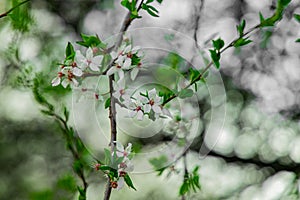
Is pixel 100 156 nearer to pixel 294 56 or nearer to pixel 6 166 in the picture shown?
pixel 294 56

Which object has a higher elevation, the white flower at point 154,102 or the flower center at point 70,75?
the flower center at point 70,75

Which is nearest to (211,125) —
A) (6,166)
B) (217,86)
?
(217,86)

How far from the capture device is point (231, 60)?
1.42m

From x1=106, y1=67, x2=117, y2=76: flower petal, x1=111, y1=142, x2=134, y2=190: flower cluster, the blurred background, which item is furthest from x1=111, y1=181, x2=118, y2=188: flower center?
the blurred background

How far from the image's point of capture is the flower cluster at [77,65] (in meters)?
0.46

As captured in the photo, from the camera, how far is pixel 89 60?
0.46 m

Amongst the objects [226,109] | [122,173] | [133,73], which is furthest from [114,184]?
[226,109]

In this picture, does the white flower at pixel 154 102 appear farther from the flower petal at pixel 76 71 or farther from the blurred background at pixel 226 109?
the blurred background at pixel 226 109

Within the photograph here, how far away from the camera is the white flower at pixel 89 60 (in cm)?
46

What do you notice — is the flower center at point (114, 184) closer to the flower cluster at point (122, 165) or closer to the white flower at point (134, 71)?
the flower cluster at point (122, 165)

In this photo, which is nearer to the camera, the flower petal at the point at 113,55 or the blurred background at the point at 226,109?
the flower petal at the point at 113,55

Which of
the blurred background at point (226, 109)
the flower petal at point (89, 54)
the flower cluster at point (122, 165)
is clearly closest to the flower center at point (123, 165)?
the flower cluster at point (122, 165)

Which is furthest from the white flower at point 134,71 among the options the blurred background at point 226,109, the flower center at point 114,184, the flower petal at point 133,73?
the blurred background at point 226,109

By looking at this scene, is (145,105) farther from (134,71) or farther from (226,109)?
(226,109)
